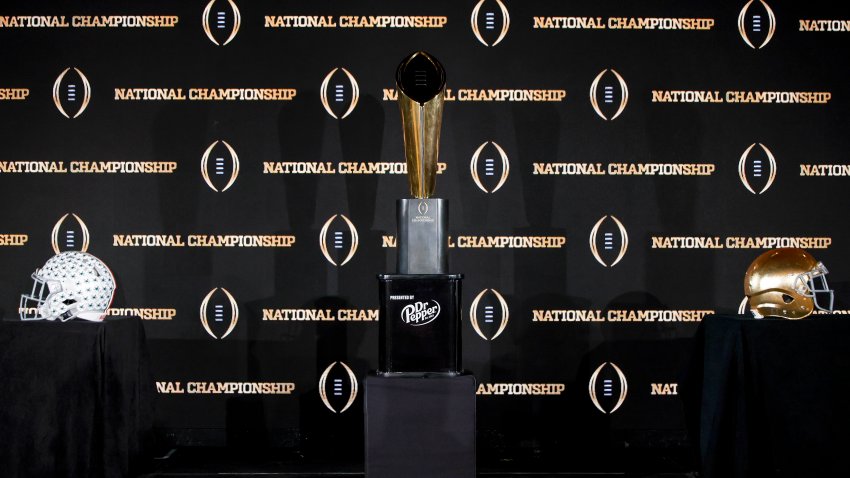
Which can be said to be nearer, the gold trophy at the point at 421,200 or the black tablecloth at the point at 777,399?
the black tablecloth at the point at 777,399

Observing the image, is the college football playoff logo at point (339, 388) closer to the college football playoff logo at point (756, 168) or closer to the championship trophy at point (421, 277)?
the championship trophy at point (421, 277)

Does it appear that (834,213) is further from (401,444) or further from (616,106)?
(401,444)

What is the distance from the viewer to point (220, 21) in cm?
388

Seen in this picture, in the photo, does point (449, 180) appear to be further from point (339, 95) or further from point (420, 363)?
point (420, 363)

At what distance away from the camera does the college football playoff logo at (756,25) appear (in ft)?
12.8

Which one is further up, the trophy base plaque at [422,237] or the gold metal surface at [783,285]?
the trophy base plaque at [422,237]

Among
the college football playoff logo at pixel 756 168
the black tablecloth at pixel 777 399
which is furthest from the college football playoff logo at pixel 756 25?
the black tablecloth at pixel 777 399

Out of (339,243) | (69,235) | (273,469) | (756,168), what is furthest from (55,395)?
(756,168)

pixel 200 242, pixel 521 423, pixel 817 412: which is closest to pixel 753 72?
pixel 817 412

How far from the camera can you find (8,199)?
390 cm

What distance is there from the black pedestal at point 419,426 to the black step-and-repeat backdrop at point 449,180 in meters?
1.01

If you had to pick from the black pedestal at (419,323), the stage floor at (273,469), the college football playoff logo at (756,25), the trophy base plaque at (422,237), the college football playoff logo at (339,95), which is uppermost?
the college football playoff logo at (756,25)

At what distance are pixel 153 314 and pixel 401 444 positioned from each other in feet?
5.96

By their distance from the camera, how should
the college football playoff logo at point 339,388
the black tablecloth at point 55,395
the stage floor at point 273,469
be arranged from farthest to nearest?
the college football playoff logo at point 339,388 → the stage floor at point 273,469 → the black tablecloth at point 55,395
